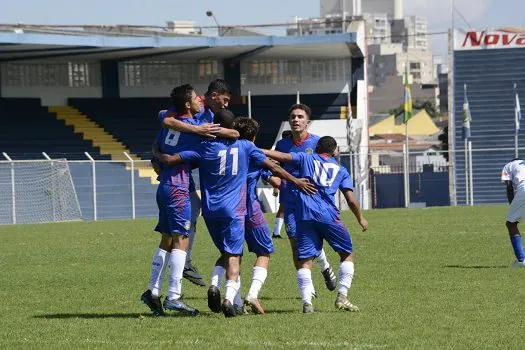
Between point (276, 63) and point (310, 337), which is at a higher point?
point (276, 63)

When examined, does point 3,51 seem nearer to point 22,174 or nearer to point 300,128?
point 22,174

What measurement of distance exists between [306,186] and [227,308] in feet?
4.50

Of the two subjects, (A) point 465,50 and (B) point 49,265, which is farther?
(A) point 465,50

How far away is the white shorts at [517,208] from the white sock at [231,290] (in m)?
6.77

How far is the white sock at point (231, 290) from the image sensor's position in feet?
36.2

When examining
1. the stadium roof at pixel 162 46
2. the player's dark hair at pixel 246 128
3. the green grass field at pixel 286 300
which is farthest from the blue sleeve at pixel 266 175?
the stadium roof at pixel 162 46

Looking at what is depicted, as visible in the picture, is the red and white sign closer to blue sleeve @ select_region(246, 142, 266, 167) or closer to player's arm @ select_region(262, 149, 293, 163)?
player's arm @ select_region(262, 149, 293, 163)

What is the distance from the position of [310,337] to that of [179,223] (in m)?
2.32

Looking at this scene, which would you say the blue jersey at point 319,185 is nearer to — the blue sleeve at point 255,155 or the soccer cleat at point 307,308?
the blue sleeve at point 255,155

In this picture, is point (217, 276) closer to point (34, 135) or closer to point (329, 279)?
point (329, 279)

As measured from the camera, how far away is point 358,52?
5497 cm

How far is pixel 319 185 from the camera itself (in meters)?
11.5

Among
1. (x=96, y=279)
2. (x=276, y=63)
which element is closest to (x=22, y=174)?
(x=276, y=63)

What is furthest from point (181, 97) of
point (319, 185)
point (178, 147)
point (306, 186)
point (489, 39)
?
point (489, 39)
